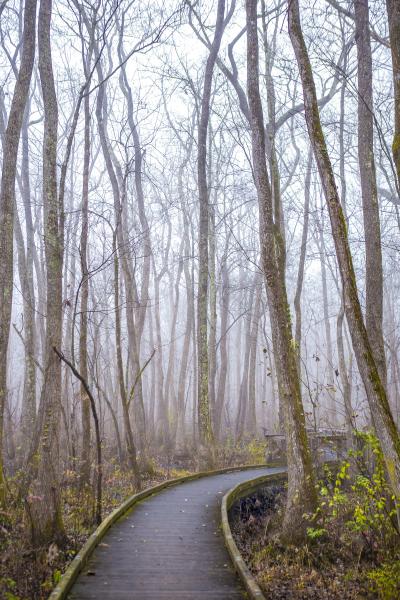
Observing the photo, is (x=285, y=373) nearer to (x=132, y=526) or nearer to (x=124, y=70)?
(x=132, y=526)

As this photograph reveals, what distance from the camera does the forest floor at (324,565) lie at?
6547mm

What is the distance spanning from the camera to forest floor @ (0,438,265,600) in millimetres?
6188

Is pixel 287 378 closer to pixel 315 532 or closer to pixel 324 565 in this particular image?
pixel 315 532

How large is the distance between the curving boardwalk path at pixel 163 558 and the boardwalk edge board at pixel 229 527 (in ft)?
0.37

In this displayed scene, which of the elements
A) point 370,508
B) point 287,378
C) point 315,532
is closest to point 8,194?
point 287,378

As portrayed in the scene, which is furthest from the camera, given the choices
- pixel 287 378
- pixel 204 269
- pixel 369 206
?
pixel 204 269

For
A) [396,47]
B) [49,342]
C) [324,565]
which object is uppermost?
[396,47]

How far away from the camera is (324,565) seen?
7738 millimetres

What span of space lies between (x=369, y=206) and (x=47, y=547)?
25.2 ft

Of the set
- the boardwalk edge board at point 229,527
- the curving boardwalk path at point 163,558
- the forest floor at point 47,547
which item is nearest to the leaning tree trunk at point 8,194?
the forest floor at point 47,547

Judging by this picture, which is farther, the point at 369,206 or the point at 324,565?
the point at 369,206

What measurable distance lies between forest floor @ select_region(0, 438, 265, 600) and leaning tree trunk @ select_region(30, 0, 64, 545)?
0.96 feet

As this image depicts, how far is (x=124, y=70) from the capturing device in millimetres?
19719

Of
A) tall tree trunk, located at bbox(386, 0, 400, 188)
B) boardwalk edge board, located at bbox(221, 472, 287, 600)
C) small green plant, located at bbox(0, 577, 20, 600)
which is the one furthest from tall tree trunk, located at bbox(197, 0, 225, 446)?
tall tree trunk, located at bbox(386, 0, 400, 188)
